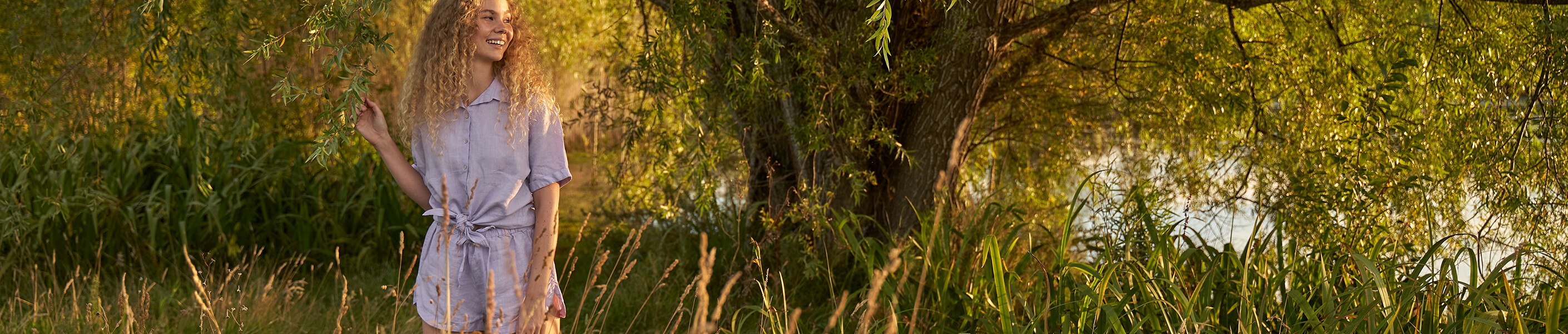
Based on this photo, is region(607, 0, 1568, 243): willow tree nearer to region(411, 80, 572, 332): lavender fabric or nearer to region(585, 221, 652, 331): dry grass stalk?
region(585, 221, 652, 331): dry grass stalk

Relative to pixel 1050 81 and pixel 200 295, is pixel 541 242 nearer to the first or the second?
pixel 200 295

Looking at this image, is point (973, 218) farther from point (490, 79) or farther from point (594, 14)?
point (594, 14)

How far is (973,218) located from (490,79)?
1.70 meters

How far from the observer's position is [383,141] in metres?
1.95

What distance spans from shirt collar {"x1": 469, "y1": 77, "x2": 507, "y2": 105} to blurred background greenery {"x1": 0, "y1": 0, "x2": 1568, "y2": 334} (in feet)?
0.68

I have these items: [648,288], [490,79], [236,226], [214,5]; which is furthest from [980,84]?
[236,226]

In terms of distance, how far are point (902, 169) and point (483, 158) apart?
2.45 metres

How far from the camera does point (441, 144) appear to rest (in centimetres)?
194

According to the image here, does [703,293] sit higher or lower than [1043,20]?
lower

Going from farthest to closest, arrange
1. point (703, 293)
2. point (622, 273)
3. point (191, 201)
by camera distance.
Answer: point (191, 201)
point (622, 273)
point (703, 293)

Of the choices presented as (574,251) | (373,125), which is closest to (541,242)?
(373,125)

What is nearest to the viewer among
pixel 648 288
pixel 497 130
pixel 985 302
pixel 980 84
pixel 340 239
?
pixel 497 130

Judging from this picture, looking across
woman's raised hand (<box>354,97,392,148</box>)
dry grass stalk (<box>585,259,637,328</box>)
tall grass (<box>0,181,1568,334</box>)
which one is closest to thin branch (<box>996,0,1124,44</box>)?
tall grass (<box>0,181,1568,334</box>)

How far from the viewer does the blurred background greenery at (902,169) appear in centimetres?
279
